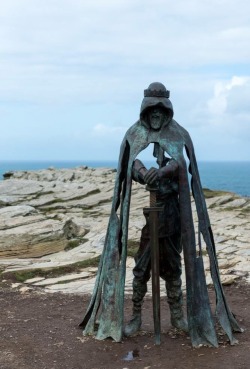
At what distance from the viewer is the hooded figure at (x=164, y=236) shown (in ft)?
24.8

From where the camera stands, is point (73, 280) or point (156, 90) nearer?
point (156, 90)

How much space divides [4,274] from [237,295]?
15.2ft

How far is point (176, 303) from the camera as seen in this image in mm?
8047

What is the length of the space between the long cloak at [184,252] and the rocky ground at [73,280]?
0.82ft

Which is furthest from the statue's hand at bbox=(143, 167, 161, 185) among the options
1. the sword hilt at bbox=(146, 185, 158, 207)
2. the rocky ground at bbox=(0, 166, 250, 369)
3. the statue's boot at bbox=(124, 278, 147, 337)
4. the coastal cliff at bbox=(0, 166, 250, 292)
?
the coastal cliff at bbox=(0, 166, 250, 292)

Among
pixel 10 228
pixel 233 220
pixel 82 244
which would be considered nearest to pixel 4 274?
pixel 82 244

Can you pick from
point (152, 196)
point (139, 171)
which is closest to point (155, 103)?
point (139, 171)

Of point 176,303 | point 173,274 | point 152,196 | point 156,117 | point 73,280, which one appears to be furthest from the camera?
point 73,280

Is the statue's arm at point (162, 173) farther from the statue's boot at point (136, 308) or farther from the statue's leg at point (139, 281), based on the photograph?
the statue's boot at point (136, 308)

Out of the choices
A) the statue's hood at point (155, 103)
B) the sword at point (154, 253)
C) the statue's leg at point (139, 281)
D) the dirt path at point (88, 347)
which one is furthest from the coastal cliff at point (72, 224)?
the statue's hood at point (155, 103)

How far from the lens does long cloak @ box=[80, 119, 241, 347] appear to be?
24.8ft

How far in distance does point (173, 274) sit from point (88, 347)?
A: 56.8 inches

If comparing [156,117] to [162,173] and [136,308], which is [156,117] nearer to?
[162,173]

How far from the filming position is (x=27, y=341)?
25.5 ft
